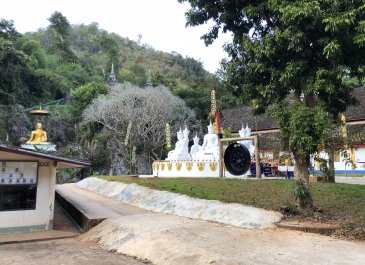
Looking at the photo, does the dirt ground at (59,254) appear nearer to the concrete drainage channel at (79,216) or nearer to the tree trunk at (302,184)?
the concrete drainage channel at (79,216)

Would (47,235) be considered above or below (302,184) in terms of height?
below

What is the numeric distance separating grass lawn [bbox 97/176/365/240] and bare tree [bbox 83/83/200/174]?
19.8m

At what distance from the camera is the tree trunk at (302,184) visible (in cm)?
1155

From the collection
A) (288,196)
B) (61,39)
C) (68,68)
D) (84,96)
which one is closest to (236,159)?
(288,196)

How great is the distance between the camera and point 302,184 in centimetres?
1162

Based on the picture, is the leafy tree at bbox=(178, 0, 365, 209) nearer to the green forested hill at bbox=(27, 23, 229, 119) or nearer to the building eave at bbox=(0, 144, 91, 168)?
the building eave at bbox=(0, 144, 91, 168)

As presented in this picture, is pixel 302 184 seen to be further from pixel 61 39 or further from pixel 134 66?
pixel 134 66

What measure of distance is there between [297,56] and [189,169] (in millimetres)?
15616

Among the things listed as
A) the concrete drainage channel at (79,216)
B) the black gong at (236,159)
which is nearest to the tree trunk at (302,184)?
the concrete drainage channel at (79,216)

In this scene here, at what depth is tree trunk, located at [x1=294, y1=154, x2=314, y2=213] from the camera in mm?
11547

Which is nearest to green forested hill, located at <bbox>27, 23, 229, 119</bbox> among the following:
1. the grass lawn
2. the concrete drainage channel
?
the concrete drainage channel

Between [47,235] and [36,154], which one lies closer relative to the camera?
[47,235]

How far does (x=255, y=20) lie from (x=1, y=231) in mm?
10658

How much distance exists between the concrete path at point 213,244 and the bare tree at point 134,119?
2612cm
